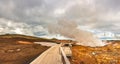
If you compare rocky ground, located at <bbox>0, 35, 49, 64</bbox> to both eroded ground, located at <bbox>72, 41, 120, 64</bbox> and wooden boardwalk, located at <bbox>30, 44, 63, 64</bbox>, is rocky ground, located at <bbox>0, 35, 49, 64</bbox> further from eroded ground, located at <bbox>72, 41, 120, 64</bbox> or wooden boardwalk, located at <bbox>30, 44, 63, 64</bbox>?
eroded ground, located at <bbox>72, 41, 120, 64</bbox>

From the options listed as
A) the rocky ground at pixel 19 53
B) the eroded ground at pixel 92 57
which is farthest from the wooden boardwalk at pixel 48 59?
the eroded ground at pixel 92 57

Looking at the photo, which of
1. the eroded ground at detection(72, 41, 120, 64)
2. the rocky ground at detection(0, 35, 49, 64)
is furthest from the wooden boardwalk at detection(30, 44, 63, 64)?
the eroded ground at detection(72, 41, 120, 64)

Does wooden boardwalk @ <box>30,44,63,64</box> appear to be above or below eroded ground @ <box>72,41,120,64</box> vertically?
above

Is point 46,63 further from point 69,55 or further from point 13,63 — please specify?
point 69,55

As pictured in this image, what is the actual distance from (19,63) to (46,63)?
197 inches

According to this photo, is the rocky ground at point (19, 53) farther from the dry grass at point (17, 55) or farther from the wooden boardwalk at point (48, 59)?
the wooden boardwalk at point (48, 59)

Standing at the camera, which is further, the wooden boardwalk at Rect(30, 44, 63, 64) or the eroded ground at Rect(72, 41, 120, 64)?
the eroded ground at Rect(72, 41, 120, 64)

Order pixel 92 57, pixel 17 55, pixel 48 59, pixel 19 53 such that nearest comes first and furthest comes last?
1. pixel 48 59
2. pixel 17 55
3. pixel 19 53
4. pixel 92 57

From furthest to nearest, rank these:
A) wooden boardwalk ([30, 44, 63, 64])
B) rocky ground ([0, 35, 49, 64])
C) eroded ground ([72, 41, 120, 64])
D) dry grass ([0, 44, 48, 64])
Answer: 1. eroded ground ([72, 41, 120, 64])
2. rocky ground ([0, 35, 49, 64])
3. dry grass ([0, 44, 48, 64])
4. wooden boardwalk ([30, 44, 63, 64])

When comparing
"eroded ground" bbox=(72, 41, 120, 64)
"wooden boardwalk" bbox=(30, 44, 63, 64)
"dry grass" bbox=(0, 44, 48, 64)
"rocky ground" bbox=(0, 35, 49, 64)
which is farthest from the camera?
"eroded ground" bbox=(72, 41, 120, 64)

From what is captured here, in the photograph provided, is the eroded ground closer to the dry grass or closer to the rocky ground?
the dry grass

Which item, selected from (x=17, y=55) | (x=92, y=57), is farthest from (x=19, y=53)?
(x=92, y=57)

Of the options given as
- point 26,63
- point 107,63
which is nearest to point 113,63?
point 107,63

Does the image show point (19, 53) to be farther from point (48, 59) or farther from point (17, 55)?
point (48, 59)
